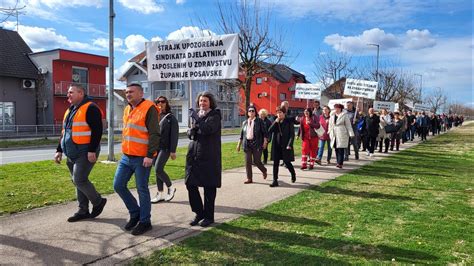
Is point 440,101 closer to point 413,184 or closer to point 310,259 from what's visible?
point 413,184

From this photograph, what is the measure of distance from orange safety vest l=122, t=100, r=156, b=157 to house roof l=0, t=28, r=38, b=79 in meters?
31.5

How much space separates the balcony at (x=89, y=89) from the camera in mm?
35219

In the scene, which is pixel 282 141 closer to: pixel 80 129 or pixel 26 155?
pixel 80 129

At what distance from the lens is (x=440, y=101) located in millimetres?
78688

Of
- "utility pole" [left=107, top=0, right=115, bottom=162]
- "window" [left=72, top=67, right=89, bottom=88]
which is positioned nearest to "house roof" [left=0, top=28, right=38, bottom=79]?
"window" [left=72, top=67, right=89, bottom=88]

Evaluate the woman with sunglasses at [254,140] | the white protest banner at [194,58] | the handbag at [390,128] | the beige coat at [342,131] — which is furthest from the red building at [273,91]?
the white protest banner at [194,58]

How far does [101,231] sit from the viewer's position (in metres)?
5.14

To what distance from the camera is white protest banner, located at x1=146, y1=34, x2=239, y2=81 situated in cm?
841

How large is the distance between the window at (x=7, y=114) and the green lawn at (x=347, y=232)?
31.2 m

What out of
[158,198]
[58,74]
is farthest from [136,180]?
[58,74]

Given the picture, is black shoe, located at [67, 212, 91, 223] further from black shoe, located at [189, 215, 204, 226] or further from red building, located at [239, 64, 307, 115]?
red building, located at [239, 64, 307, 115]

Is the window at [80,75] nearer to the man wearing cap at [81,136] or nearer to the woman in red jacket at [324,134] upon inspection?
the woman in red jacket at [324,134]

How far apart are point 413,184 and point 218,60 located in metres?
5.24

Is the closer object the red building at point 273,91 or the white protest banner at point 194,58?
the white protest banner at point 194,58
